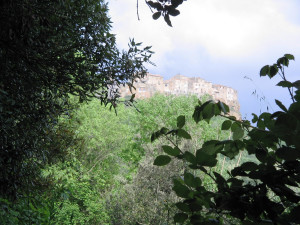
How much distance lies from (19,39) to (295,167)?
11.8 ft

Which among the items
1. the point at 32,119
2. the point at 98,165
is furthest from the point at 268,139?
the point at 98,165

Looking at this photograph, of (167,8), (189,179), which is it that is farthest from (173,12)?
(189,179)

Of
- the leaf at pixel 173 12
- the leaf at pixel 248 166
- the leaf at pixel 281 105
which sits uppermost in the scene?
the leaf at pixel 173 12

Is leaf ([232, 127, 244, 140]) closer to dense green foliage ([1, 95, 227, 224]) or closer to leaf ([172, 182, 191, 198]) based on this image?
leaf ([172, 182, 191, 198])

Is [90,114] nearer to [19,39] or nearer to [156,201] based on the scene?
[156,201]

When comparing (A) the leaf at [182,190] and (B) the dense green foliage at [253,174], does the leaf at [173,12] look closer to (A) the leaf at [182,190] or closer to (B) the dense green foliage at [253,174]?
(B) the dense green foliage at [253,174]

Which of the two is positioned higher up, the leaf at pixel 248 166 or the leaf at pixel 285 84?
the leaf at pixel 285 84

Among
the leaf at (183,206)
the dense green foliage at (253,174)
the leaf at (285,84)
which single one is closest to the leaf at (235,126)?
the dense green foliage at (253,174)

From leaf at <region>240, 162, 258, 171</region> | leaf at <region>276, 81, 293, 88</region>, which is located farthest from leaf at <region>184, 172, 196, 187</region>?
leaf at <region>276, 81, 293, 88</region>

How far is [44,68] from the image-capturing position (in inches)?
155

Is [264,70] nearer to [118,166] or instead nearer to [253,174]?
[253,174]

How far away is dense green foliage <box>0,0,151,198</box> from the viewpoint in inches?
147

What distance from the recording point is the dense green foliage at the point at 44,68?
12.3 ft

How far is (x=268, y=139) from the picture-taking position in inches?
36.0
